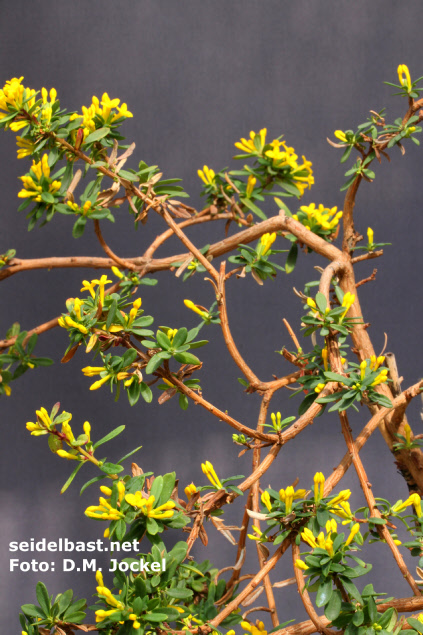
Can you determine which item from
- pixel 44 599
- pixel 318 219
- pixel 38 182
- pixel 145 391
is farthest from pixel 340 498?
pixel 38 182

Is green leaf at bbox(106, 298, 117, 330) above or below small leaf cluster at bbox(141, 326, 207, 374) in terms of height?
above

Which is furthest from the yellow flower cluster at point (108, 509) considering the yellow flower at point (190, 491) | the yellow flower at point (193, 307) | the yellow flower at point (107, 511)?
the yellow flower at point (193, 307)

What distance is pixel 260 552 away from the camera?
936 mm

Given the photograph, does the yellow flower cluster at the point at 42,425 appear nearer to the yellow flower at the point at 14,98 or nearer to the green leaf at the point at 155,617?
the green leaf at the point at 155,617

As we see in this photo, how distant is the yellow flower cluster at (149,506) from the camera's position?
72 cm

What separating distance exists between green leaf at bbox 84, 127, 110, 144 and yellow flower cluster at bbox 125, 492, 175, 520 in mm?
511

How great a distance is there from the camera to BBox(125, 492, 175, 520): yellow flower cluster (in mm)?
720

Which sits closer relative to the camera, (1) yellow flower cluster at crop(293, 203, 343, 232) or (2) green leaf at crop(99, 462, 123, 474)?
(2) green leaf at crop(99, 462, 123, 474)

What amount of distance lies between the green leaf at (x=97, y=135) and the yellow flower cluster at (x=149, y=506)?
511 millimetres

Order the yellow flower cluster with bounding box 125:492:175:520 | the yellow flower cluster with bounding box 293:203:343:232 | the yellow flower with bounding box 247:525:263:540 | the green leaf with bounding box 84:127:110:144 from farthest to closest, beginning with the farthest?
1. the yellow flower cluster with bounding box 293:203:343:232
2. the green leaf with bounding box 84:127:110:144
3. the yellow flower with bounding box 247:525:263:540
4. the yellow flower cluster with bounding box 125:492:175:520

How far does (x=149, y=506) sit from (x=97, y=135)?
1.75 feet

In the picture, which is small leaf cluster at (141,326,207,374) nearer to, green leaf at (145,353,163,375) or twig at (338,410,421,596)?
green leaf at (145,353,163,375)

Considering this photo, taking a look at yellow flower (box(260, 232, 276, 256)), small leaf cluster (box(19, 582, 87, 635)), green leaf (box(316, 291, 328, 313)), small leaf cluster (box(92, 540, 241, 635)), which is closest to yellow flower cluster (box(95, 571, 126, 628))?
small leaf cluster (box(92, 540, 241, 635))

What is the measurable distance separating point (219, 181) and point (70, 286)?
69 cm
